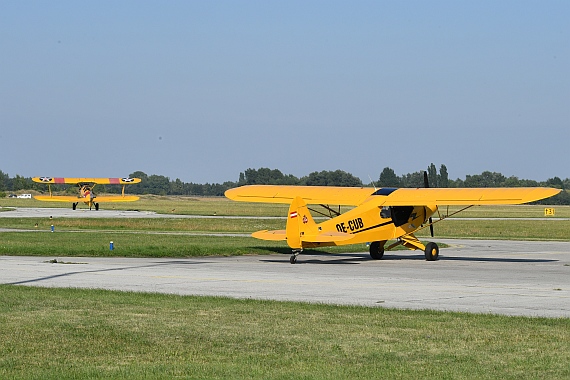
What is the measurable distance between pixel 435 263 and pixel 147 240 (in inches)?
548

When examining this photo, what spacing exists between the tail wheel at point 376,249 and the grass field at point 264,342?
574 inches

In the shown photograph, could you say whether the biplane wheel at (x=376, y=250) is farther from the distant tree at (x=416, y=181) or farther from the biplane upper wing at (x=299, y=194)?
the distant tree at (x=416, y=181)

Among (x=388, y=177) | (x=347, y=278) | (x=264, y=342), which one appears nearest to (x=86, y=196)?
(x=388, y=177)

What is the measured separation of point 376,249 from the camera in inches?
1206

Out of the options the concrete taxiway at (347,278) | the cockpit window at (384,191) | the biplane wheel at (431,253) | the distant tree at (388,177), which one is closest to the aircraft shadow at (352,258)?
the concrete taxiway at (347,278)

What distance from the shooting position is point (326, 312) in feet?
49.0

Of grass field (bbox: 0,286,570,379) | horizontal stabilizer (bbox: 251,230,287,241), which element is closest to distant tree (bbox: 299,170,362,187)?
horizontal stabilizer (bbox: 251,230,287,241)

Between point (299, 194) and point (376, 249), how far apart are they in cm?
417

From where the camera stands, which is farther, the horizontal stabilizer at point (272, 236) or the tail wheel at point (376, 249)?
the tail wheel at point (376, 249)

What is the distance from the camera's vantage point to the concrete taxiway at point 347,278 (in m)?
17.3

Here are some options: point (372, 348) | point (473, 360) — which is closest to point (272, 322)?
point (372, 348)

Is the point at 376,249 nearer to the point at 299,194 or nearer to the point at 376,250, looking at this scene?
the point at 376,250

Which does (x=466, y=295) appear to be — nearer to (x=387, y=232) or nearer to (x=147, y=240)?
(x=387, y=232)

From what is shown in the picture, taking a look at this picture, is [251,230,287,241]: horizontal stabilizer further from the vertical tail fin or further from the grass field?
the grass field
